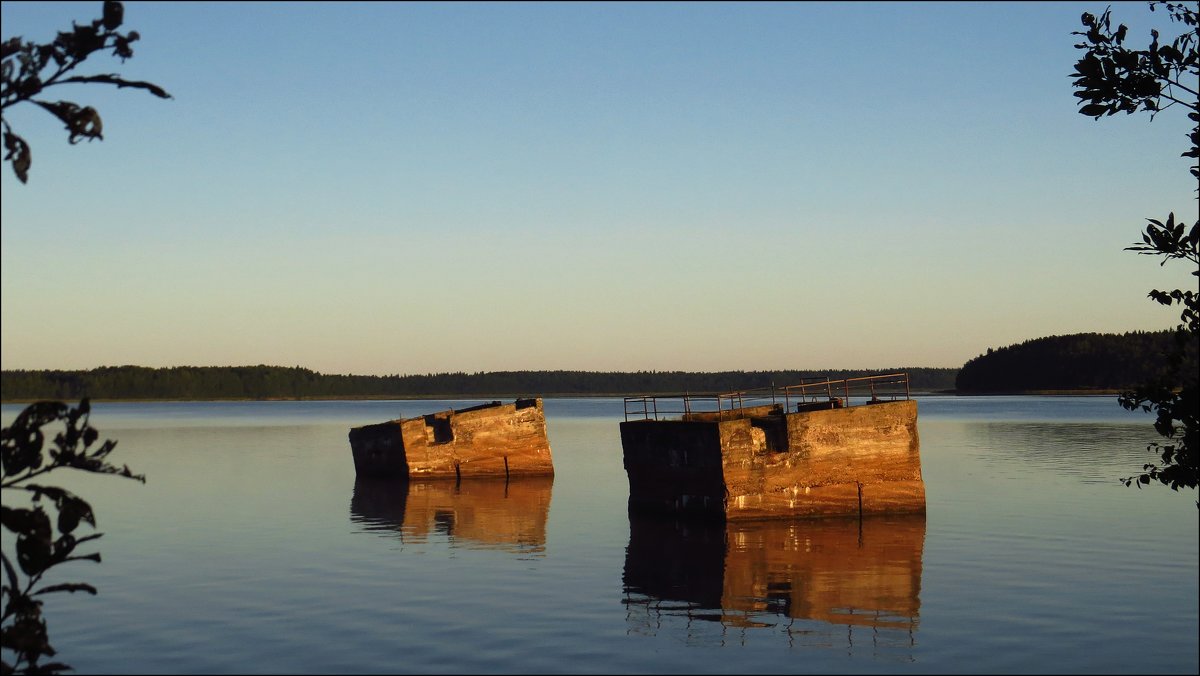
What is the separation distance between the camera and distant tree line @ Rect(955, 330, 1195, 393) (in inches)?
6235

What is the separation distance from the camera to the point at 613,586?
2412 centimetres

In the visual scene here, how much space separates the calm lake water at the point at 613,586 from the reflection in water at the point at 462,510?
0.21 m

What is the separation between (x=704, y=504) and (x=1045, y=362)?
158m

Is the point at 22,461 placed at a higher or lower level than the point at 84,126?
lower

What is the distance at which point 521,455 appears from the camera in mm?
49375

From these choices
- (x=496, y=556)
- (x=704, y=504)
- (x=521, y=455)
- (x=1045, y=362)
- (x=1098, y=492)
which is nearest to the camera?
(x=496, y=556)

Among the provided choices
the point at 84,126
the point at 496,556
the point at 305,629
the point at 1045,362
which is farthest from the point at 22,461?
the point at 1045,362

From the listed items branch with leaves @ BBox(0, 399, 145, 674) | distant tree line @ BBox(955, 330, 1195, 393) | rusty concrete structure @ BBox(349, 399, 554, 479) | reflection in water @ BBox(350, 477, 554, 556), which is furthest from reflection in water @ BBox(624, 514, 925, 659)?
distant tree line @ BBox(955, 330, 1195, 393)

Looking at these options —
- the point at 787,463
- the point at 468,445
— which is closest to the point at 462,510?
the point at 468,445

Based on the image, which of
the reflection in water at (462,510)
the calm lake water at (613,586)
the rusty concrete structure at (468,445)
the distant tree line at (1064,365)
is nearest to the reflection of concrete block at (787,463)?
the calm lake water at (613,586)

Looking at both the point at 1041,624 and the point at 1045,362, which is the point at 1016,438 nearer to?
the point at 1041,624

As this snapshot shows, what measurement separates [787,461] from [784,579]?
7199 millimetres

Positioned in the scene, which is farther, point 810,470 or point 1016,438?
point 1016,438

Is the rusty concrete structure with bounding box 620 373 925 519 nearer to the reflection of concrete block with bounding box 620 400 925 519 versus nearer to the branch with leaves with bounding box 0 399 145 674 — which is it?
the reflection of concrete block with bounding box 620 400 925 519
